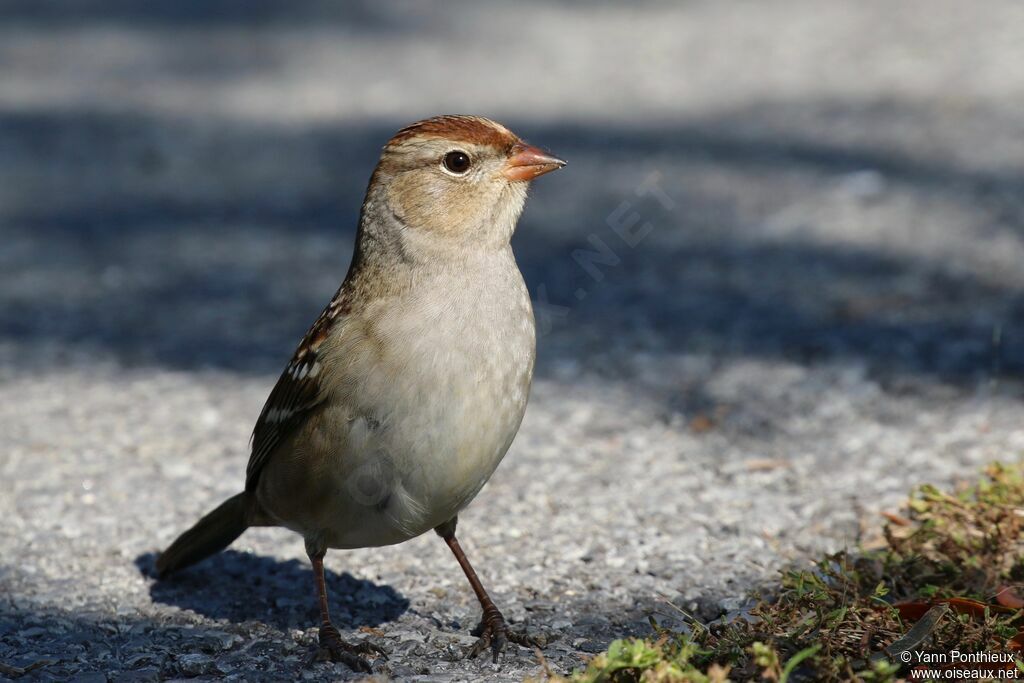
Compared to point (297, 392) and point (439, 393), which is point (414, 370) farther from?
point (297, 392)

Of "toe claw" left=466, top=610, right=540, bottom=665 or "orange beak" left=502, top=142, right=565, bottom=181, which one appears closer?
"toe claw" left=466, top=610, right=540, bottom=665

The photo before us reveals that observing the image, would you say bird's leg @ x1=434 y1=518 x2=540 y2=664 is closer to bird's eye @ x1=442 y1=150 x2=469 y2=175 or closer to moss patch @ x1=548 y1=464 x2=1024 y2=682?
moss patch @ x1=548 y1=464 x2=1024 y2=682

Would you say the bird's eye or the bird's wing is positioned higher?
the bird's eye

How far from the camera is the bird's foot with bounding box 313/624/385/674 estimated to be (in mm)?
3836

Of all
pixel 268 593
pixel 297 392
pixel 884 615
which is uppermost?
pixel 297 392

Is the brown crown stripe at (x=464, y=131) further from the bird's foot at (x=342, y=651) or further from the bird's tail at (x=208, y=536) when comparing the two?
the bird's foot at (x=342, y=651)

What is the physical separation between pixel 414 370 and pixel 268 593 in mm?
1434

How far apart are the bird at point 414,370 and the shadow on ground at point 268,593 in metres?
0.34

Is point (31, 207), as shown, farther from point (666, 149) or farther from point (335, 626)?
point (335, 626)

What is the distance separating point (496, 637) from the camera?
4.02 m

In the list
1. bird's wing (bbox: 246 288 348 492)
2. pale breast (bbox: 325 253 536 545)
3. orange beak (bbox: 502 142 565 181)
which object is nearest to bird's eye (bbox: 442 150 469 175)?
orange beak (bbox: 502 142 565 181)

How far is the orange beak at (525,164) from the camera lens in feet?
13.6

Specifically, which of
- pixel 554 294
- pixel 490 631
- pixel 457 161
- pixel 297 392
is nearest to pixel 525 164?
pixel 457 161

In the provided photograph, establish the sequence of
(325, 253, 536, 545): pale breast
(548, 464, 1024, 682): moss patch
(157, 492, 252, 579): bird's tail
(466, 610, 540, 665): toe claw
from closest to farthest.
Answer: (548, 464, 1024, 682): moss patch < (325, 253, 536, 545): pale breast < (466, 610, 540, 665): toe claw < (157, 492, 252, 579): bird's tail
